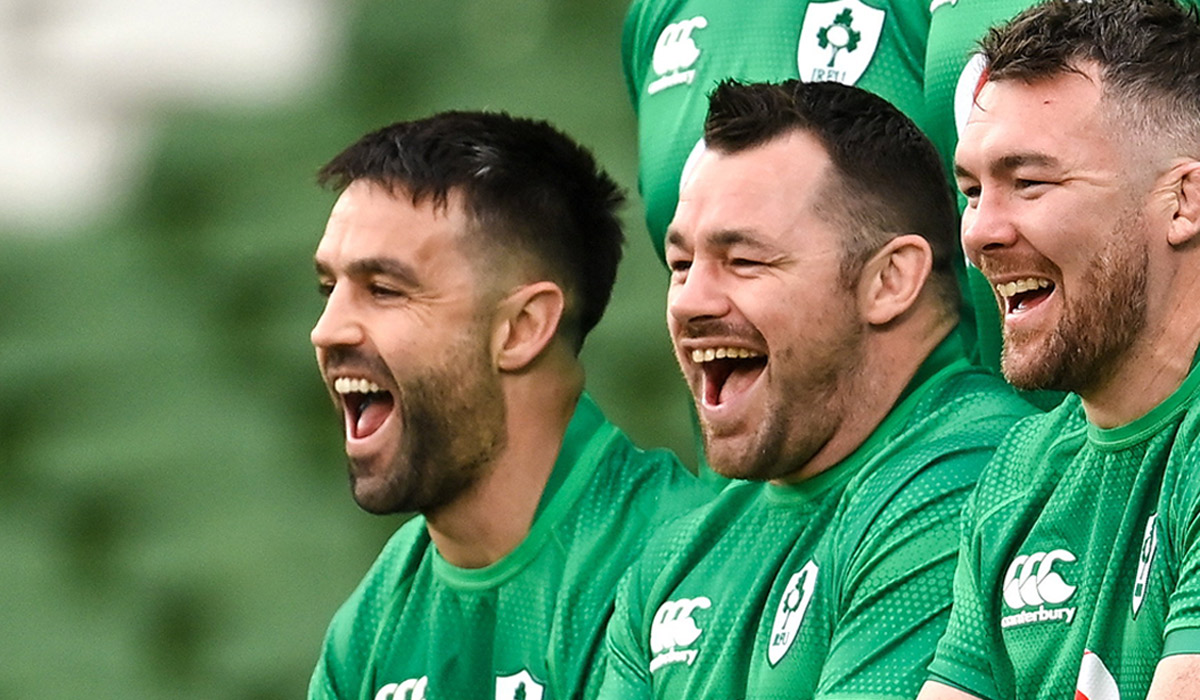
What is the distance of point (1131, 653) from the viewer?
1.58 meters

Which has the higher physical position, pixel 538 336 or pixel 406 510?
pixel 538 336

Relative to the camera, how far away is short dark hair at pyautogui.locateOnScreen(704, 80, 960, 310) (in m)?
2.10

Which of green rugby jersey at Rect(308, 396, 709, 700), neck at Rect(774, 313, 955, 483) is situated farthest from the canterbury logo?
green rugby jersey at Rect(308, 396, 709, 700)

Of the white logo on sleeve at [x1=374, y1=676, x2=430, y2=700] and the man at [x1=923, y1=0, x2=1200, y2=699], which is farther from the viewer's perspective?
the white logo on sleeve at [x1=374, y1=676, x2=430, y2=700]

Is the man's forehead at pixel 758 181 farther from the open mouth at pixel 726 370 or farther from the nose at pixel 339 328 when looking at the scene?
the nose at pixel 339 328

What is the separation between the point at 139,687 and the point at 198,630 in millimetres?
181

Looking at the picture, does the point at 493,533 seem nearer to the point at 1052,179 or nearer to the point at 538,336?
the point at 538,336

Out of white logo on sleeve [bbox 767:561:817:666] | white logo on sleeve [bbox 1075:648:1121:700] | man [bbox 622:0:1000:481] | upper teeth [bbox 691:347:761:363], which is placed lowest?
white logo on sleeve [bbox 1075:648:1121:700]

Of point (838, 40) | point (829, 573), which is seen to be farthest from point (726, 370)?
point (838, 40)

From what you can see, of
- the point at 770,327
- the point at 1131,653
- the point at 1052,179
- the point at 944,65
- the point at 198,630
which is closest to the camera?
the point at 1131,653

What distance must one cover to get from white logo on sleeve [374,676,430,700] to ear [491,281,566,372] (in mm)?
384

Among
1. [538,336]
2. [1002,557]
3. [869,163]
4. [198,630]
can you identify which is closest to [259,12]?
[198,630]

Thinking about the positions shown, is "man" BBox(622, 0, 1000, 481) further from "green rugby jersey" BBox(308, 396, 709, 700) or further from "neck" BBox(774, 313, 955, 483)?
"neck" BBox(774, 313, 955, 483)

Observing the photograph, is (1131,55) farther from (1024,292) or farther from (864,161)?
(864,161)
